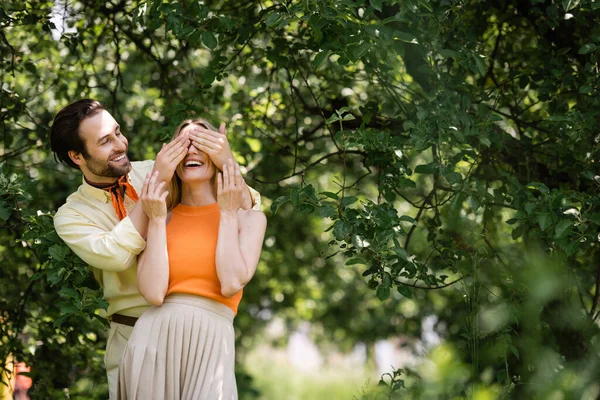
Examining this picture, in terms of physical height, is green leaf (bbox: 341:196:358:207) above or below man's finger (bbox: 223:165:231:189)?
above

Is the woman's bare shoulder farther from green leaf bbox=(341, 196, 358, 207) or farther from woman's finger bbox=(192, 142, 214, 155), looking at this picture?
green leaf bbox=(341, 196, 358, 207)

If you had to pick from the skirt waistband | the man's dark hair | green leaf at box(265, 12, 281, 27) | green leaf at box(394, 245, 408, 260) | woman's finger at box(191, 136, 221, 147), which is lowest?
the skirt waistband

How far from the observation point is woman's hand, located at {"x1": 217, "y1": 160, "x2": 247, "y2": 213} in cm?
263

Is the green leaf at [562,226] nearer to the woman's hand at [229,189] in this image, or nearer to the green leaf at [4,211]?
the woman's hand at [229,189]

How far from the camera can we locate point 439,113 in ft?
11.6

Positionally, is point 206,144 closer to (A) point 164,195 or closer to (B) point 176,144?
(B) point 176,144

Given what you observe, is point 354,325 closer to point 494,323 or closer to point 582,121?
point 582,121

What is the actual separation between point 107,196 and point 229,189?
1.71 ft

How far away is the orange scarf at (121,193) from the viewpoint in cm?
289

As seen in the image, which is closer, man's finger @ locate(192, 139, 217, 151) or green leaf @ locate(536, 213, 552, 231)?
man's finger @ locate(192, 139, 217, 151)

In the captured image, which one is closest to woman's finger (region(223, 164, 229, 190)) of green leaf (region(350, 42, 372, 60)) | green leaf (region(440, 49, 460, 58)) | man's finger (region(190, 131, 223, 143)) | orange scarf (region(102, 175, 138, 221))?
man's finger (region(190, 131, 223, 143))

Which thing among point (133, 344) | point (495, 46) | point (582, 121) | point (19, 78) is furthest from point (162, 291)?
point (19, 78)

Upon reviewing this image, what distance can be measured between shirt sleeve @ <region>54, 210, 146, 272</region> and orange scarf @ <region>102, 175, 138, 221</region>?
0.31ft

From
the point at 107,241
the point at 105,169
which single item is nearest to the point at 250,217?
the point at 107,241
